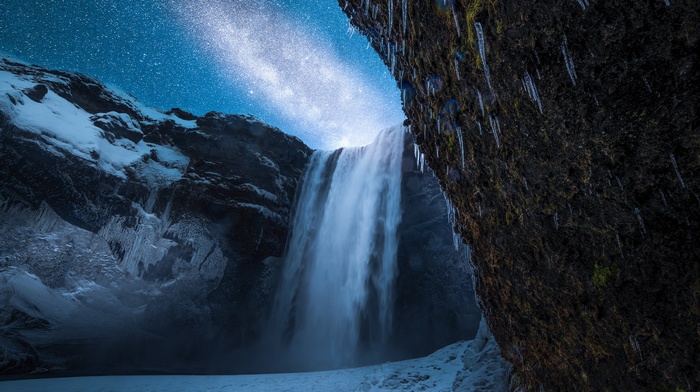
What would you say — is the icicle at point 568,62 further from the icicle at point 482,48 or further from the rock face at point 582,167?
the icicle at point 482,48

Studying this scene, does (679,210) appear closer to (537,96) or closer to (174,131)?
(537,96)

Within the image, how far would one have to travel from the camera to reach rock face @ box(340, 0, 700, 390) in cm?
204

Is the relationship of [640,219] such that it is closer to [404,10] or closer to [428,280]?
[404,10]

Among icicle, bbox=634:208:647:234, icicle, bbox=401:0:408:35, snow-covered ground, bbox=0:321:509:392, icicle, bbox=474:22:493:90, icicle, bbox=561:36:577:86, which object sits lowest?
snow-covered ground, bbox=0:321:509:392

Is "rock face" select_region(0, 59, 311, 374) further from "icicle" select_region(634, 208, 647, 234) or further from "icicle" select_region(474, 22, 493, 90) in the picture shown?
"icicle" select_region(634, 208, 647, 234)

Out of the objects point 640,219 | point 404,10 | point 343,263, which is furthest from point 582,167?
point 343,263

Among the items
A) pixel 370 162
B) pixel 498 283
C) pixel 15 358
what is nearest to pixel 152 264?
pixel 15 358

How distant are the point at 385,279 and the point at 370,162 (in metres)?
7.52

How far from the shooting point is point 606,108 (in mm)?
Result: 2273

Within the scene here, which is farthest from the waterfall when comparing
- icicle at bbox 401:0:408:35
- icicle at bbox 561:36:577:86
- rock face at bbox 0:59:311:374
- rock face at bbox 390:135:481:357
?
icicle at bbox 561:36:577:86

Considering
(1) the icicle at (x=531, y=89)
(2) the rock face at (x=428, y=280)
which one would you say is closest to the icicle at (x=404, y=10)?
(1) the icicle at (x=531, y=89)

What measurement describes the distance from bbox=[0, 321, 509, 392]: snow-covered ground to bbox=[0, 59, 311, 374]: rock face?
4.39 meters

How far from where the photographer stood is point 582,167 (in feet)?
8.42

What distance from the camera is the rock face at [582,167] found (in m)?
2.04
